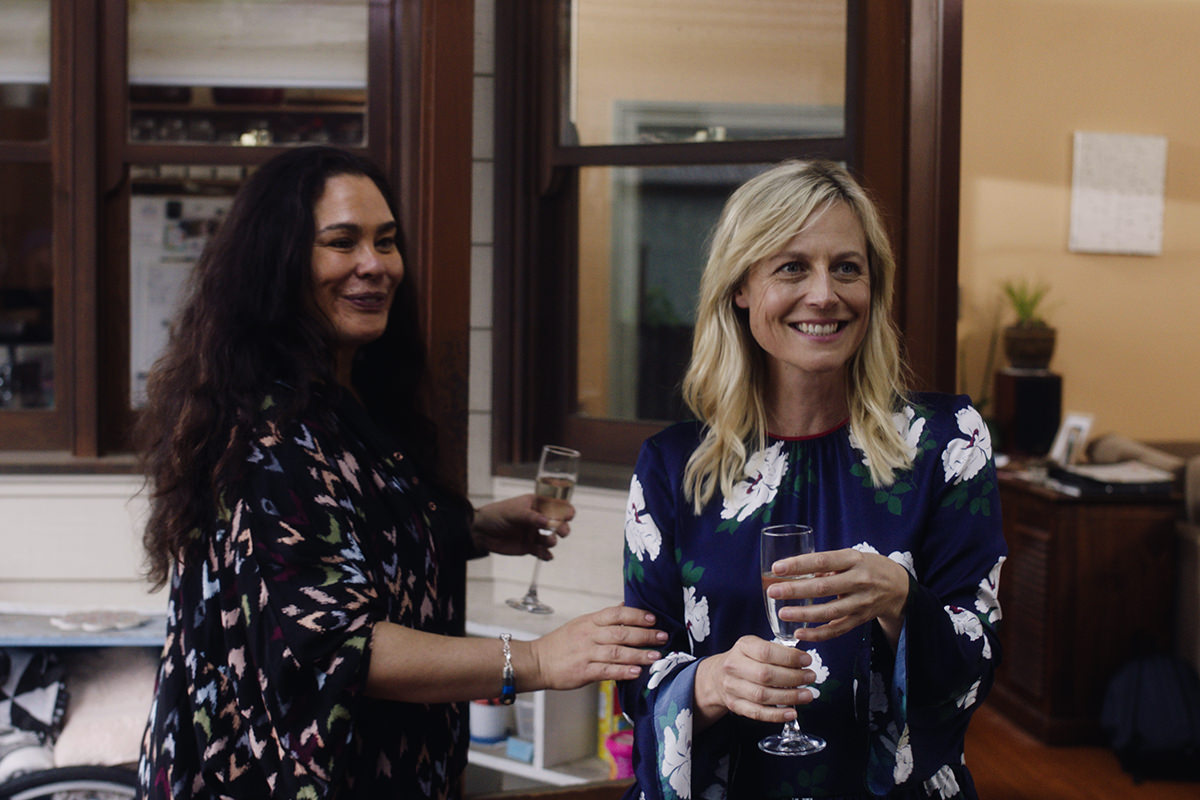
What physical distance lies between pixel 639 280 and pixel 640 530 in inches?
70.3

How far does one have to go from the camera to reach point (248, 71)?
300cm

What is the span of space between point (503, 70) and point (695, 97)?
0.49 metres

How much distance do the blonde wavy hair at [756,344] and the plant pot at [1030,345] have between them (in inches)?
177

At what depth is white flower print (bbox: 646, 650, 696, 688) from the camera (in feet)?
4.58

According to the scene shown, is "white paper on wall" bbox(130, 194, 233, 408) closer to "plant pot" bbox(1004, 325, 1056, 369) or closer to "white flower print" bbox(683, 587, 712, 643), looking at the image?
"white flower print" bbox(683, 587, 712, 643)

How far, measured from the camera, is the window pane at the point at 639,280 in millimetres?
2969

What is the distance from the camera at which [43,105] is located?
303 centimetres

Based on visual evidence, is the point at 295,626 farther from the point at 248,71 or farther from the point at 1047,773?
the point at 1047,773

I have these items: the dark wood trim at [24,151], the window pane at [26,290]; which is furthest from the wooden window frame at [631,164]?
the window pane at [26,290]

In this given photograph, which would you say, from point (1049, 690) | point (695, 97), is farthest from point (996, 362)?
point (695, 97)

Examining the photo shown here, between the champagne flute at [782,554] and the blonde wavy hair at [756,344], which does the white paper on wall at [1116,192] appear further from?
the champagne flute at [782,554]

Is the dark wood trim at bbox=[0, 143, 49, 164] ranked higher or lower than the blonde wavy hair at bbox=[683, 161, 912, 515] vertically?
higher

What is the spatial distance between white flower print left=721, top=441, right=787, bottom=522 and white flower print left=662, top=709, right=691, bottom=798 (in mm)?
277

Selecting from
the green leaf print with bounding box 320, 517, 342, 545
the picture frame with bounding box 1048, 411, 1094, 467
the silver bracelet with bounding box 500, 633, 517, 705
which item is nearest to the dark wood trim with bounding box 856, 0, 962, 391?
the silver bracelet with bounding box 500, 633, 517, 705
